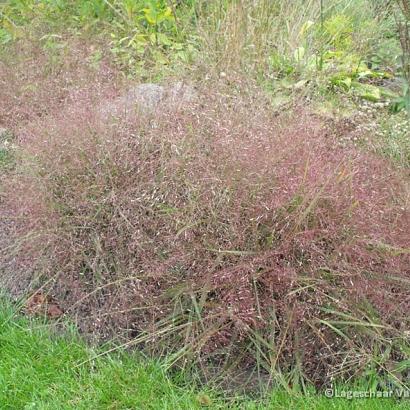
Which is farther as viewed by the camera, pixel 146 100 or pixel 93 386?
pixel 146 100

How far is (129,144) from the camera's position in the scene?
9.76ft

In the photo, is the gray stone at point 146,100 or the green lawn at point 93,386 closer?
the green lawn at point 93,386

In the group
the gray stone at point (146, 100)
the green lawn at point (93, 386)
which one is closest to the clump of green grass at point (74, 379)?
the green lawn at point (93, 386)

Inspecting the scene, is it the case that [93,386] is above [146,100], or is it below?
below

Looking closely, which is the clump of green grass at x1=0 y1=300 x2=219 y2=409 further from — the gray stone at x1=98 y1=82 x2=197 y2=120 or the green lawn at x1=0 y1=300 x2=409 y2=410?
the gray stone at x1=98 y1=82 x2=197 y2=120

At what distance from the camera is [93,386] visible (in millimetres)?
2377

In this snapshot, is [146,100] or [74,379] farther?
[146,100]

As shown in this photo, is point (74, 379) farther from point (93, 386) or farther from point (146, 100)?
point (146, 100)

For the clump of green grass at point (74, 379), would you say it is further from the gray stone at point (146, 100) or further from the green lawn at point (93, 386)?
the gray stone at point (146, 100)

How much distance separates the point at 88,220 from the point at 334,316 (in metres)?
1.15

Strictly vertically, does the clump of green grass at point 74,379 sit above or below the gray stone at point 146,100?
below

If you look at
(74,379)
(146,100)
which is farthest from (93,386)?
(146,100)

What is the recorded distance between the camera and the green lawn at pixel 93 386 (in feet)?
7.59

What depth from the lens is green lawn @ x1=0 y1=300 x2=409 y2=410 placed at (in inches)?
91.1
